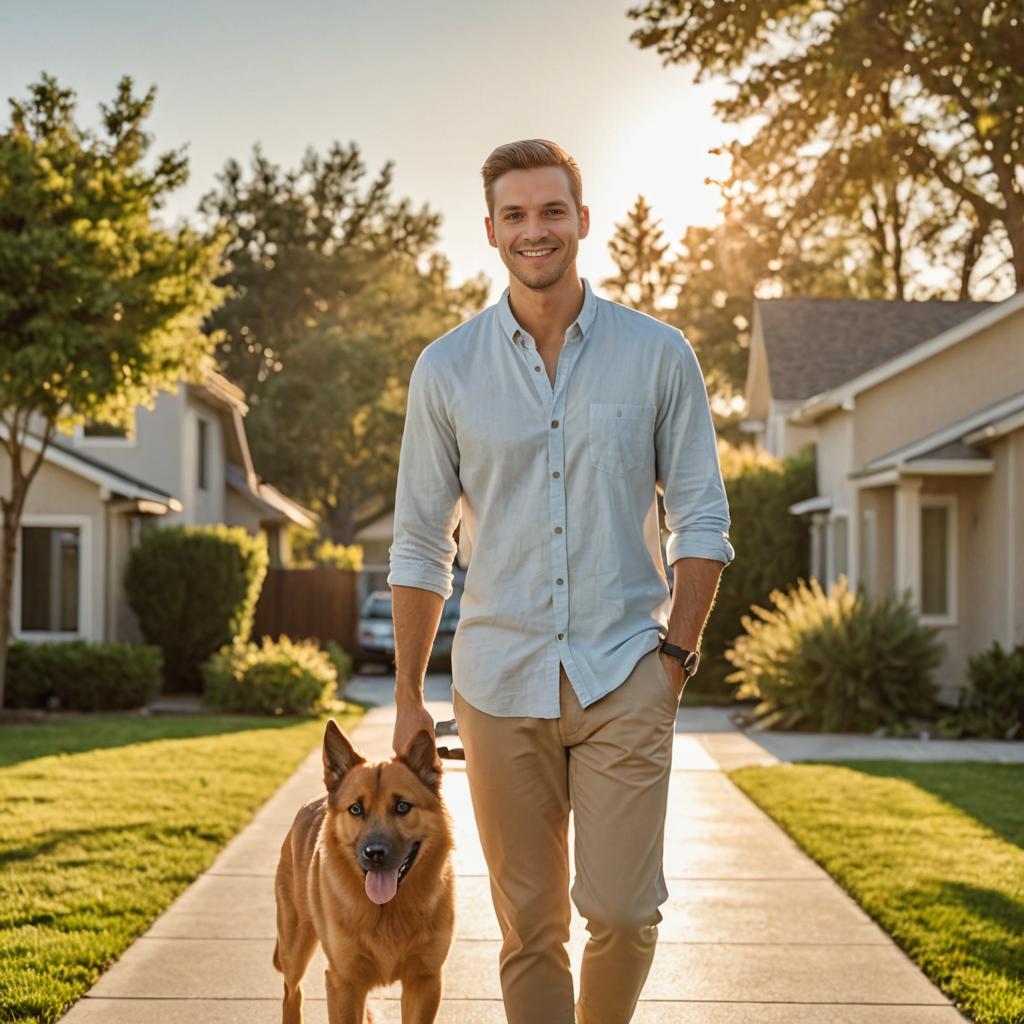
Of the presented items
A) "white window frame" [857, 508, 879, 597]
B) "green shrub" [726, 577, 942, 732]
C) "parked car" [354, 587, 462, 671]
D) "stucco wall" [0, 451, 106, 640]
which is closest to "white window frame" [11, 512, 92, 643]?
"stucco wall" [0, 451, 106, 640]

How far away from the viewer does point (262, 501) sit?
32.7m

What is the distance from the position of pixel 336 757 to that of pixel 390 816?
28cm

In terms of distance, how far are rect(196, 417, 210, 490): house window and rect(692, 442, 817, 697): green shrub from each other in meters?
10.3

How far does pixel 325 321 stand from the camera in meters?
55.6

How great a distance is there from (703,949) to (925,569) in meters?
15.0

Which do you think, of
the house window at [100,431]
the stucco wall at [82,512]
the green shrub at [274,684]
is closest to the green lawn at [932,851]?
the green shrub at [274,684]

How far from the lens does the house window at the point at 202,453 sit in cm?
2898

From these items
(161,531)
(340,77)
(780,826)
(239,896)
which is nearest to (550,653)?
(239,896)

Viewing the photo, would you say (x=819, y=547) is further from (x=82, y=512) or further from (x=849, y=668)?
(x=82, y=512)

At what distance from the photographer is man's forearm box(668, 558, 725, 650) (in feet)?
13.0

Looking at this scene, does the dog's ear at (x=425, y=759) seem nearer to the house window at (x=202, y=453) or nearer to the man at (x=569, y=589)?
the man at (x=569, y=589)

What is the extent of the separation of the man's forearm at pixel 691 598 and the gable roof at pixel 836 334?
2595 centimetres

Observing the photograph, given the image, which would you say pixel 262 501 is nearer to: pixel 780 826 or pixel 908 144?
pixel 908 144

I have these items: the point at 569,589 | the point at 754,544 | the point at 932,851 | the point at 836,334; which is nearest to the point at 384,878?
the point at 569,589
